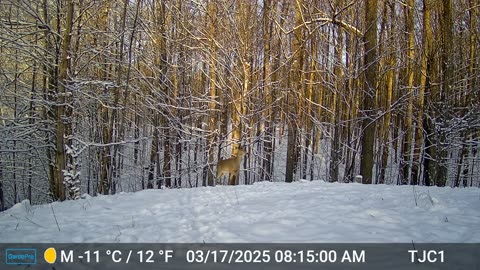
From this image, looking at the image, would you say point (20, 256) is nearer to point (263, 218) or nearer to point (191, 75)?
point (263, 218)

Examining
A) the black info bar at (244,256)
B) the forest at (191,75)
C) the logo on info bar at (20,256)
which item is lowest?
the logo on info bar at (20,256)

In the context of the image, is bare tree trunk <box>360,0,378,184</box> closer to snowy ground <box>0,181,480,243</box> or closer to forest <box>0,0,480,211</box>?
forest <box>0,0,480,211</box>

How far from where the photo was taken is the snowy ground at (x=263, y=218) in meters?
3.32

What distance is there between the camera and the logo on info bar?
115 inches

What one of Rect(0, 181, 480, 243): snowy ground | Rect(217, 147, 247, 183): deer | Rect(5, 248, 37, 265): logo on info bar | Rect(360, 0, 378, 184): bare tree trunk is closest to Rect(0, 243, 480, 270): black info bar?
Rect(5, 248, 37, 265): logo on info bar

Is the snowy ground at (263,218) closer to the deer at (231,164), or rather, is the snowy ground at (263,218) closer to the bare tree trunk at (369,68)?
the bare tree trunk at (369,68)

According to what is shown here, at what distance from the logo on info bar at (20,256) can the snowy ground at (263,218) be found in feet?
0.97

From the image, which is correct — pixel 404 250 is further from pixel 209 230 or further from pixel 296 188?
pixel 296 188

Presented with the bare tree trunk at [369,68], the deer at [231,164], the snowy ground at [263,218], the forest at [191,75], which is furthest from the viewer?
the deer at [231,164]

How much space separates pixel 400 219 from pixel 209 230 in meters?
2.43

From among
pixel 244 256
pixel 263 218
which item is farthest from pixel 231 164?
pixel 244 256

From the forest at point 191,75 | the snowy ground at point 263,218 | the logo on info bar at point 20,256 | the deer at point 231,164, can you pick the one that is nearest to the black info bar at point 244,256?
the logo on info bar at point 20,256

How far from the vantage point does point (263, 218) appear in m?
4.04

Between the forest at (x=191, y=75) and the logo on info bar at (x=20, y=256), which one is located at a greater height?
the forest at (x=191, y=75)
